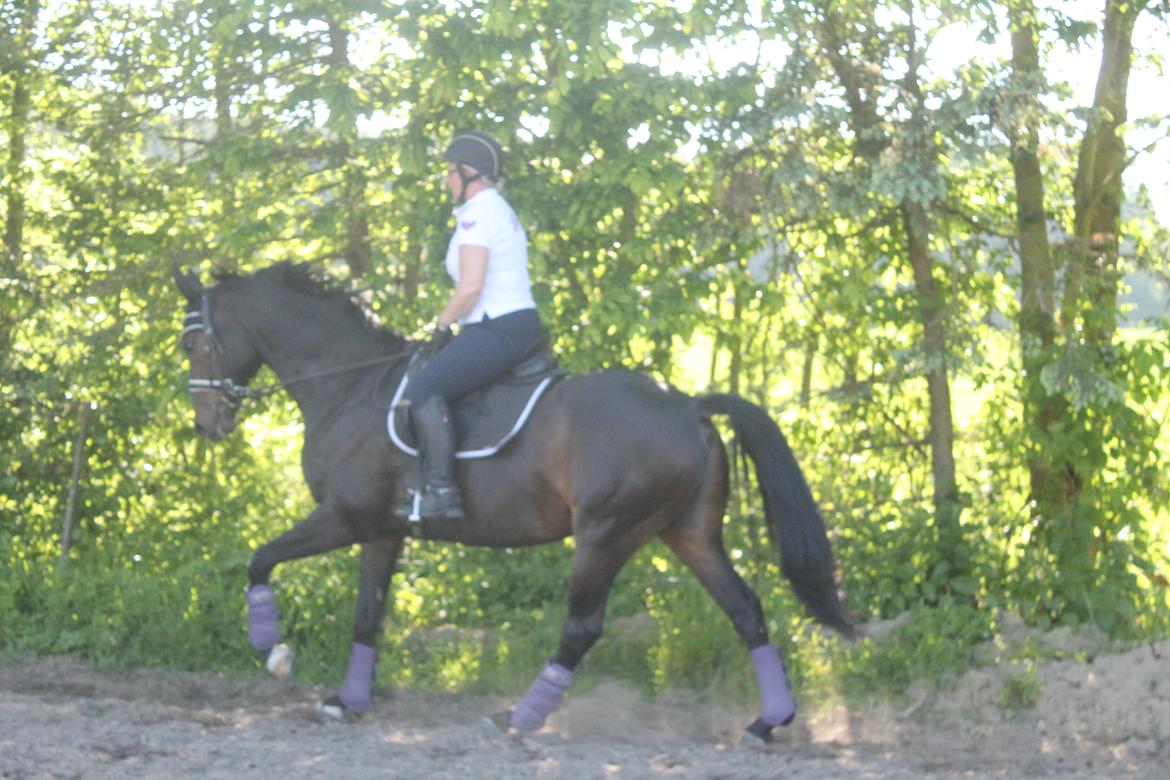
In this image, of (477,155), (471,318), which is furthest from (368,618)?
(477,155)

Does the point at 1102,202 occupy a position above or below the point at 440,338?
above

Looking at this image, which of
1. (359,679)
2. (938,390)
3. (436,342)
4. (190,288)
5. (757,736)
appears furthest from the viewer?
(938,390)

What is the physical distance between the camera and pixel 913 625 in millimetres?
8469

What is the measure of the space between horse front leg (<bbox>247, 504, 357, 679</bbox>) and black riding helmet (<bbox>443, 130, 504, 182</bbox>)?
6.02 feet

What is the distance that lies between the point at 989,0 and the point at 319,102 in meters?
3.99

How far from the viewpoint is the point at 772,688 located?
7.06 m

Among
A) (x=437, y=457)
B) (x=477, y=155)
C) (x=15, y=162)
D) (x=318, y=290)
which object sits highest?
(x=15, y=162)

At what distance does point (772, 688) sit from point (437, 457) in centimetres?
194

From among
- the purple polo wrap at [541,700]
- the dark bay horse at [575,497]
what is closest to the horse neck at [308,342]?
the dark bay horse at [575,497]

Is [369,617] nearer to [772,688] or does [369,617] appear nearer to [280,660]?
[280,660]

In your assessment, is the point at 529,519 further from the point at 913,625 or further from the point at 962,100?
the point at 962,100

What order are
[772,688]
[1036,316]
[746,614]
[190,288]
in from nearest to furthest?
1. [772,688]
2. [746,614]
3. [190,288]
4. [1036,316]

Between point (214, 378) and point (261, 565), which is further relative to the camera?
point (214, 378)

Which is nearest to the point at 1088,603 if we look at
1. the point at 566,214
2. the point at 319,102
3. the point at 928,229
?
the point at 928,229
